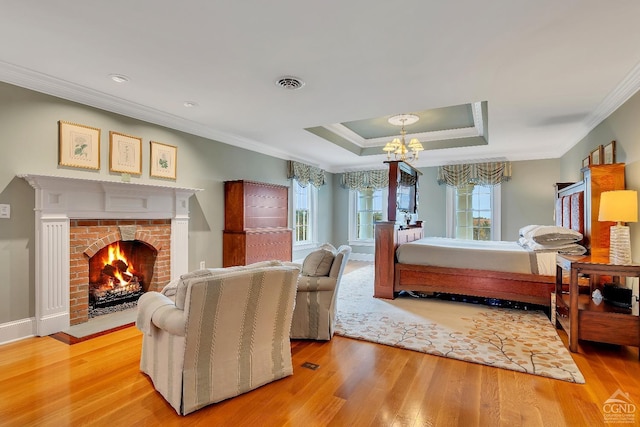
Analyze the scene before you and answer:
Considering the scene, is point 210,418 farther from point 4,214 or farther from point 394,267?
point 394,267

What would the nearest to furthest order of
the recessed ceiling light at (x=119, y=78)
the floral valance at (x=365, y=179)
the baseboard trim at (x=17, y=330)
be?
the baseboard trim at (x=17, y=330), the recessed ceiling light at (x=119, y=78), the floral valance at (x=365, y=179)

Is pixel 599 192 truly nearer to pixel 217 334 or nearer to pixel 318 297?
pixel 318 297

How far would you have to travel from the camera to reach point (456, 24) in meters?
2.13

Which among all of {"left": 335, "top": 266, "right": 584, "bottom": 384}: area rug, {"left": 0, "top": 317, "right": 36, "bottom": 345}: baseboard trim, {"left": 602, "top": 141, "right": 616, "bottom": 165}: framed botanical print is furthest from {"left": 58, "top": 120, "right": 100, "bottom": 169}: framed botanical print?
{"left": 602, "top": 141, "right": 616, "bottom": 165}: framed botanical print

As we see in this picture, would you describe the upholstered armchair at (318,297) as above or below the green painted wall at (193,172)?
below

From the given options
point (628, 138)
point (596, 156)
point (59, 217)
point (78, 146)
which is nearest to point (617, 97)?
point (628, 138)

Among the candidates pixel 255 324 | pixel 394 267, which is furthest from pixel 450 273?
pixel 255 324

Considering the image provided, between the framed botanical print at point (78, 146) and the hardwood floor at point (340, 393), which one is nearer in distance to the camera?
the hardwood floor at point (340, 393)

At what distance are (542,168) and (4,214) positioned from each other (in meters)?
7.82

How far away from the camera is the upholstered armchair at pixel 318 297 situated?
9.49 feet

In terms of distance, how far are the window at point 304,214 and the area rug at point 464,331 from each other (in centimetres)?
287

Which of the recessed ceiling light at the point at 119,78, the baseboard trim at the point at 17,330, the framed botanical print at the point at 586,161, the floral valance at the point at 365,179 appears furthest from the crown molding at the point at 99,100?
the framed botanical print at the point at 586,161

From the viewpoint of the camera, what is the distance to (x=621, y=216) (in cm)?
267

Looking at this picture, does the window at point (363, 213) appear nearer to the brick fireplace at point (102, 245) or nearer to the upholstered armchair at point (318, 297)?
the brick fireplace at point (102, 245)
